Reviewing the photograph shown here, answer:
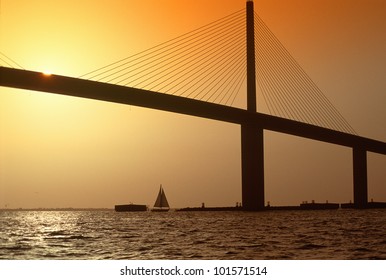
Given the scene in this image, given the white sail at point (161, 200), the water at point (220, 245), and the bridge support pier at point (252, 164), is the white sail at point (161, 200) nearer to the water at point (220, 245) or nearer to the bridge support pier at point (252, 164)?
the bridge support pier at point (252, 164)

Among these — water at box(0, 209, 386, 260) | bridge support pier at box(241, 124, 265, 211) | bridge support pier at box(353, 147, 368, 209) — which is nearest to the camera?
water at box(0, 209, 386, 260)

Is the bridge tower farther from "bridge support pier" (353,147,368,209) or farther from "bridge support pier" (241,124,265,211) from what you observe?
"bridge support pier" (353,147,368,209)

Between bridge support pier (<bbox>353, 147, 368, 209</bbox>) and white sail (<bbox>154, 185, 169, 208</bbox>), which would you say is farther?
white sail (<bbox>154, 185, 169, 208</bbox>)

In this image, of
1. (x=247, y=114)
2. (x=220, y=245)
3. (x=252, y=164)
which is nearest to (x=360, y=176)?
(x=252, y=164)

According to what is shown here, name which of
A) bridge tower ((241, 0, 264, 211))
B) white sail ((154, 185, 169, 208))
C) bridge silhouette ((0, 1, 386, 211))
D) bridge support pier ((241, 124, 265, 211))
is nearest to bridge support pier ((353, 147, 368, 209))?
bridge silhouette ((0, 1, 386, 211))

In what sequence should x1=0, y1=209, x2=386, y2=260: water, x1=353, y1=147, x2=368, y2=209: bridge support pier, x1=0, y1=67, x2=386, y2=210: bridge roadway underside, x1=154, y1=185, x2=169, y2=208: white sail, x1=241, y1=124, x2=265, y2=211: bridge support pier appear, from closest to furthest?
x1=0, y1=209, x2=386, y2=260: water → x1=0, y1=67, x2=386, y2=210: bridge roadway underside → x1=241, y1=124, x2=265, y2=211: bridge support pier → x1=353, y1=147, x2=368, y2=209: bridge support pier → x1=154, y1=185, x2=169, y2=208: white sail

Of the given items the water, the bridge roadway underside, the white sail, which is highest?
the bridge roadway underside

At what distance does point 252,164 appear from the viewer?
43469mm

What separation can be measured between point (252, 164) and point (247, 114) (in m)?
2.71

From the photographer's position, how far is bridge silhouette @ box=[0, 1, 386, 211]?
35406mm
